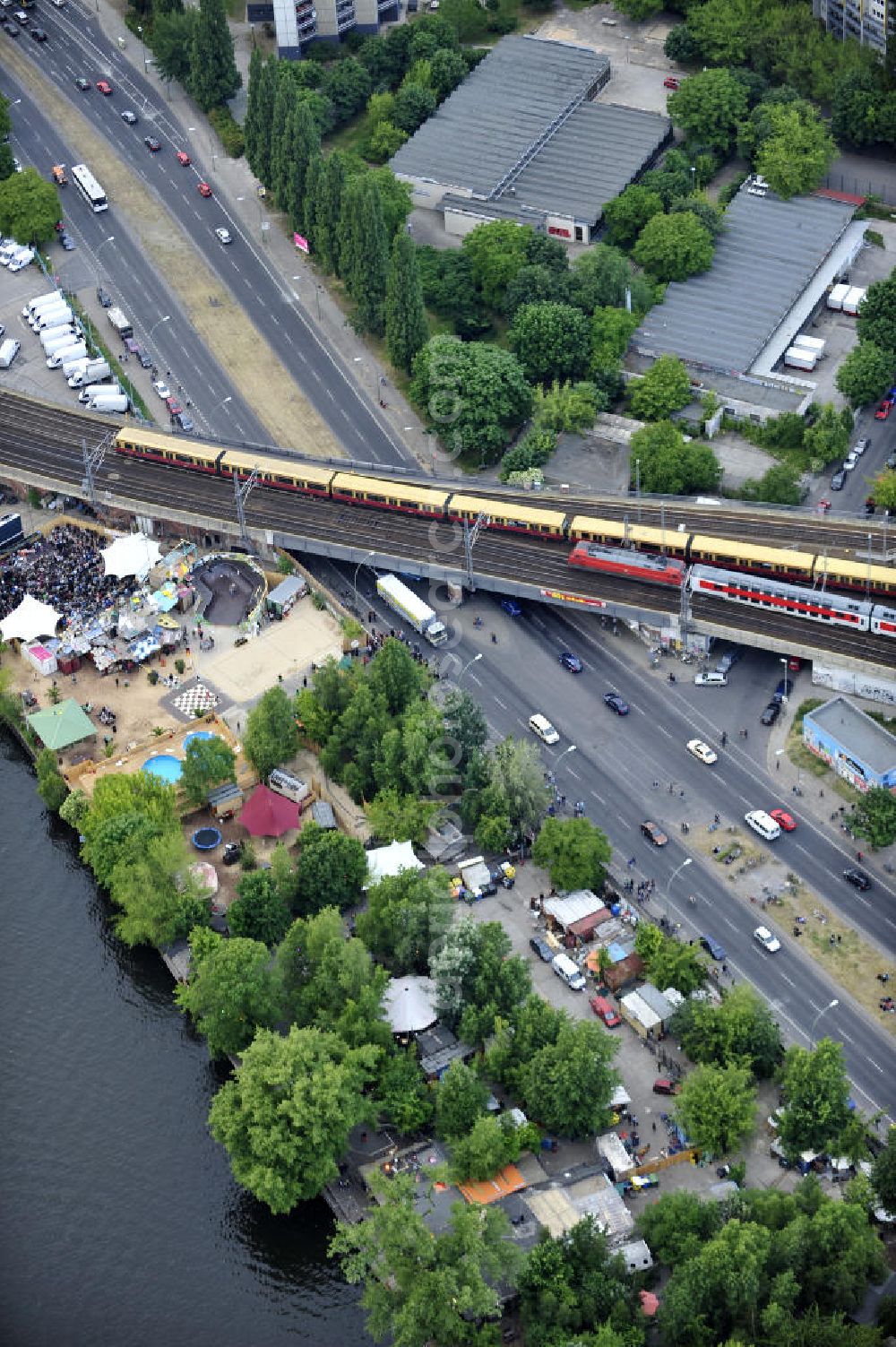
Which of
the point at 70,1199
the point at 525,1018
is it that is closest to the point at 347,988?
the point at 525,1018

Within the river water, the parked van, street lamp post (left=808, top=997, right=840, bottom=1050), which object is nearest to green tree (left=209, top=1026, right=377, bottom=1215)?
the river water

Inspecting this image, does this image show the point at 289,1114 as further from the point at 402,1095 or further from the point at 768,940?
the point at 768,940

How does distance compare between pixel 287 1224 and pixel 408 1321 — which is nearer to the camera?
pixel 408 1321

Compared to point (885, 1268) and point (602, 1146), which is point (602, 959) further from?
point (885, 1268)

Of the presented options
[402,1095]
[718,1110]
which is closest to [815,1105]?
[718,1110]

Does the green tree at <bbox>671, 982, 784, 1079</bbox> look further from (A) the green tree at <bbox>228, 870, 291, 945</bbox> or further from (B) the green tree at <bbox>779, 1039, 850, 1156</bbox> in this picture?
(A) the green tree at <bbox>228, 870, 291, 945</bbox>

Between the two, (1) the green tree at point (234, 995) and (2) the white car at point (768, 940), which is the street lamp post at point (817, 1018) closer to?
(2) the white car at point (768, 940)
